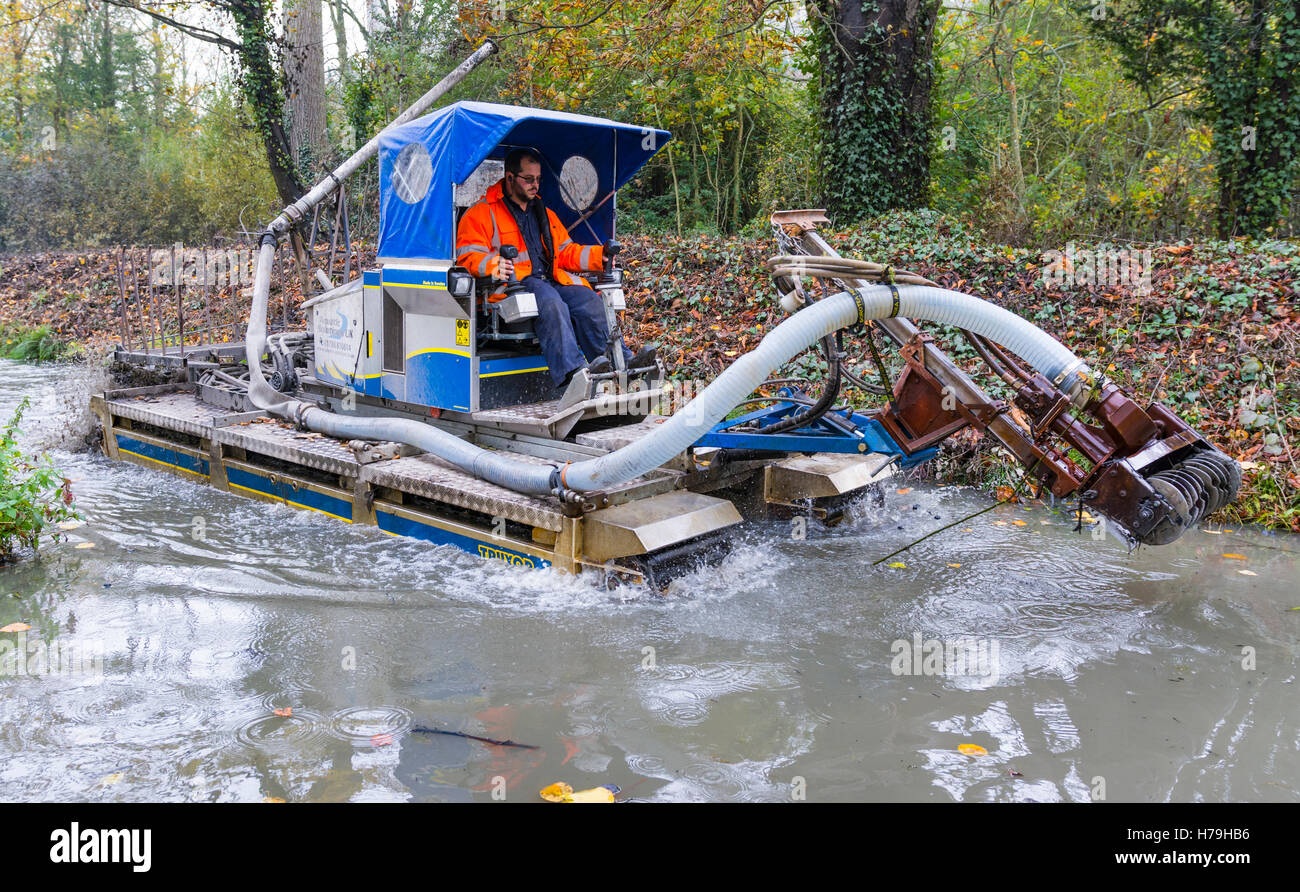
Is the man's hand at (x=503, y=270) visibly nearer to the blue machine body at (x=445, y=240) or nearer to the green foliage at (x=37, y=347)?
the blue machine body at (x=445, y=240)

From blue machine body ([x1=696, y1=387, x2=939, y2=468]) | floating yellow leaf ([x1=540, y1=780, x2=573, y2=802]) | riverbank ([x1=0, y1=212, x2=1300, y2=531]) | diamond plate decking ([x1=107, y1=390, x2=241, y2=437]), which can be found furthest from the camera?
diamond plate decking ([x1=107, y1=390, x2=241, y2=437])

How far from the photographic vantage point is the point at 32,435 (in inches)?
408

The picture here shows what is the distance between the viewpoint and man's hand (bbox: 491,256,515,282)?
21.4 ft

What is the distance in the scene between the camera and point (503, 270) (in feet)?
21.5

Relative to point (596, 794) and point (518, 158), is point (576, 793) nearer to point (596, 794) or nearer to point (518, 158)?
point (596, 794)

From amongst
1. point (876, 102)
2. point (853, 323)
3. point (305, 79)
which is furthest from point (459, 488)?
point (305, 79)

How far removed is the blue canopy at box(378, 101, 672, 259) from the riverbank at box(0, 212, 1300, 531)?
126 inches

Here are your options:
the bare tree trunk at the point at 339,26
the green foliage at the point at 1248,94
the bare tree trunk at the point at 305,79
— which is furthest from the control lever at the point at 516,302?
the bare tree trunk at the point at 339,26

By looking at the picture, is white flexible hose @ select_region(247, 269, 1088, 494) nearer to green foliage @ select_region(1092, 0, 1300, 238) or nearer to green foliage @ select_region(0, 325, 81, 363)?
green foliage @ select_region(1092, 0, 1300, 238)

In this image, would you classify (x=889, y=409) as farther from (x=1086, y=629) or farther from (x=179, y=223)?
(x=179, y=223)

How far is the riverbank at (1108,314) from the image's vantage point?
314 inches

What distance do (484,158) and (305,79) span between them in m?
10.8

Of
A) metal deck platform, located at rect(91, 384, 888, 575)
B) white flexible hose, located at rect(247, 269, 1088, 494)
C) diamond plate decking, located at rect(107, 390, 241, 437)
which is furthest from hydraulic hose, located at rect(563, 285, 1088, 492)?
diamond plate decking, located at rect(107, 390, 241, 437)

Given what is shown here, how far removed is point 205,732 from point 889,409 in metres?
4.01
